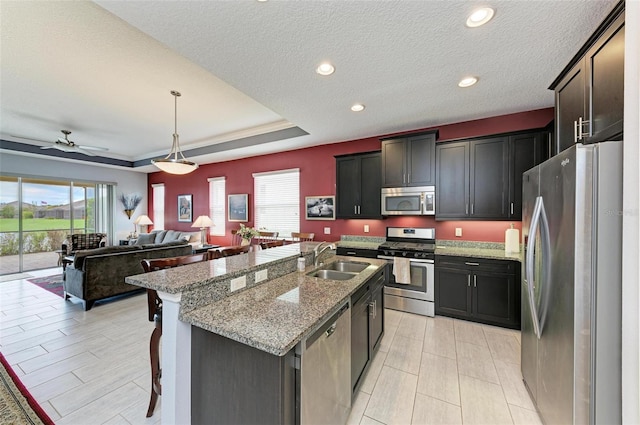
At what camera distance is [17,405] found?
1.75 m

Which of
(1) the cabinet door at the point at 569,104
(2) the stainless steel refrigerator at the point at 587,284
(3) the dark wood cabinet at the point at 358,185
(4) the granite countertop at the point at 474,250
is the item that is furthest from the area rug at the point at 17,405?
(1) the cabinet door at the point at 569,104

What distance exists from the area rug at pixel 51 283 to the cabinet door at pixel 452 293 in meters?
6.04

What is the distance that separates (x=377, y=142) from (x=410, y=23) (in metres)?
2.58

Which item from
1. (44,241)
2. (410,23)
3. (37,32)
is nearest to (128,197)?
(44,241)

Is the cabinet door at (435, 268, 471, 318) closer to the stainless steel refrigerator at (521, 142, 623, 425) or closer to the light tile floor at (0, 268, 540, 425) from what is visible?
the light tile floor at (0, 268, 540, 425)

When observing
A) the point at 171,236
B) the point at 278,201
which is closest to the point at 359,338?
the point at 278,201

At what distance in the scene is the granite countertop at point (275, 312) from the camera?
105cm

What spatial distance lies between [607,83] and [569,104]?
0.56 metres

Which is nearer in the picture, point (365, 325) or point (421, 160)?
point (365, 325)

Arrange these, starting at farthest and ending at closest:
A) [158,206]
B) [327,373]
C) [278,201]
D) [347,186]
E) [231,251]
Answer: [158,206], [278,201], [347,186], [231,251], [327,373]

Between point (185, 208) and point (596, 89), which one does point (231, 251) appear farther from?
point (185, 208)

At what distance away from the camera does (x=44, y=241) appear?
20.2ft

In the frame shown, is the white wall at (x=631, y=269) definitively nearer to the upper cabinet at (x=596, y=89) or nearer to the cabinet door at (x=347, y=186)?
the upper cabinet at (x=596, y=89)

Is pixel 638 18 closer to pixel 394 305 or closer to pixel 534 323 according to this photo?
pixel 534 323
